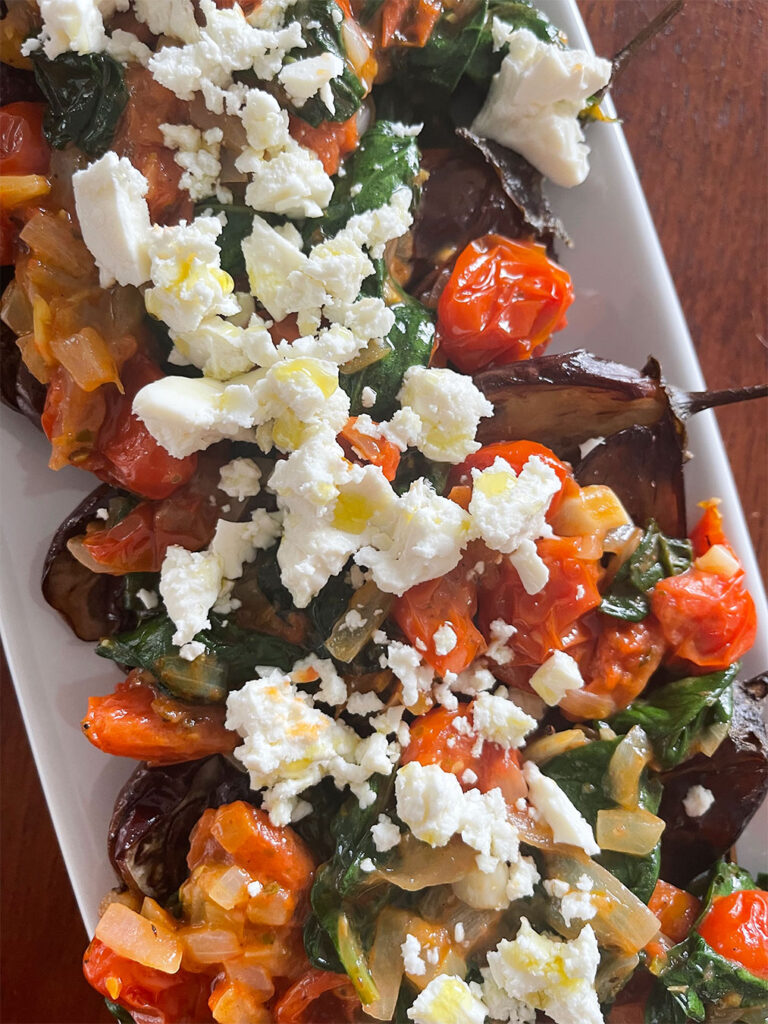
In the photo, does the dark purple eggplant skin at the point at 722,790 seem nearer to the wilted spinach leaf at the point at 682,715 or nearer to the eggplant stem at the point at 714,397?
the wilted spinach leaf at the point at 682,715

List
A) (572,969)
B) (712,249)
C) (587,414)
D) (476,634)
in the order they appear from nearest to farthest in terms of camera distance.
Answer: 1. (572,969)
2. (476,634)
3. (587,414)
4. (712,249)

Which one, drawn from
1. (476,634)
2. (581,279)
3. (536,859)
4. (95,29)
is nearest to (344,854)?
(536,859)

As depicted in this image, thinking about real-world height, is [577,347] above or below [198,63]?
below

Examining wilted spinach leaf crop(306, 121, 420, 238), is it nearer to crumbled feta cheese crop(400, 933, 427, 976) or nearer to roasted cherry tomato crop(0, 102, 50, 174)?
roasted cherry tomato crop(0, 102, 50, 174)

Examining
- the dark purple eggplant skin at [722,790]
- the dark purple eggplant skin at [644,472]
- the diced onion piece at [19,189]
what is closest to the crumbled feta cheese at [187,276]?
the diced onion piece at [19,189]

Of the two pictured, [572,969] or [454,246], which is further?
[454,246]

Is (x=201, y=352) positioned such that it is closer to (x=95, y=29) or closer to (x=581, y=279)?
(x=95, y=29)

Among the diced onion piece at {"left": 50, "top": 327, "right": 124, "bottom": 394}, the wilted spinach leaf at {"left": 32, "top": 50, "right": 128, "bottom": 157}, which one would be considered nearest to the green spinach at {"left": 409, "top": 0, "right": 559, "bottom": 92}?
the wilted spinach leaf at {"left": 32, "top": 50, "right": 128, "bottom": 157}
